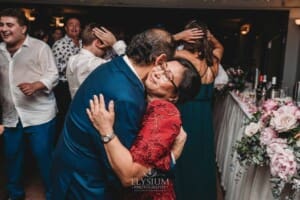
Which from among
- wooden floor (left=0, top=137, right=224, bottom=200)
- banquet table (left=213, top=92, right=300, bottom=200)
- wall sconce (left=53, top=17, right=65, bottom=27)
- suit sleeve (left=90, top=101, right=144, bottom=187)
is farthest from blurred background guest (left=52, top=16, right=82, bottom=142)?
wall sconce (left=53, top=17, right=65, bottom=27)

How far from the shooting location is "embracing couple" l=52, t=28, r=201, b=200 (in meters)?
1.38

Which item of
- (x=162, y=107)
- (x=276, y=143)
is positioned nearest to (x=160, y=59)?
(x=162, y=107)

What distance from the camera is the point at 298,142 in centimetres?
188

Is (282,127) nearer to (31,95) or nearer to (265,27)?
(31,95)

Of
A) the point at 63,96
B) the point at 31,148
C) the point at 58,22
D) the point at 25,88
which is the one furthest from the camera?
the point at 58,22

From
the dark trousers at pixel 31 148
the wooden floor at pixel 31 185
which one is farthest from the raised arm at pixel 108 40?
the wooden floor at pixel 31 185

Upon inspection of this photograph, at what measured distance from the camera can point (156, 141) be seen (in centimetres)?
138

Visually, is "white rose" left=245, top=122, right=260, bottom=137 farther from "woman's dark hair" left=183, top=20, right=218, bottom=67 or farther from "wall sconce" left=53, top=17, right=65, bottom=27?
"wall sconce" left=53, top=17, right=65, bottom=27

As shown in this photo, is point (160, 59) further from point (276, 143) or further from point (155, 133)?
point (276, 143)

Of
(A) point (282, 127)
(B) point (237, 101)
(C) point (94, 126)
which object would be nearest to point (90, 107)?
(C) point (94, 126)

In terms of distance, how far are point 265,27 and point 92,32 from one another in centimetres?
856

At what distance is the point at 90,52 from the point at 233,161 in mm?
1407

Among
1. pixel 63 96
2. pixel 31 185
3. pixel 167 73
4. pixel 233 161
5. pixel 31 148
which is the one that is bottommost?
pixel 31 185

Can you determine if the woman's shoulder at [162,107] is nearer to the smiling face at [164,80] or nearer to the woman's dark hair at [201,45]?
the smiling face at [164,80]
